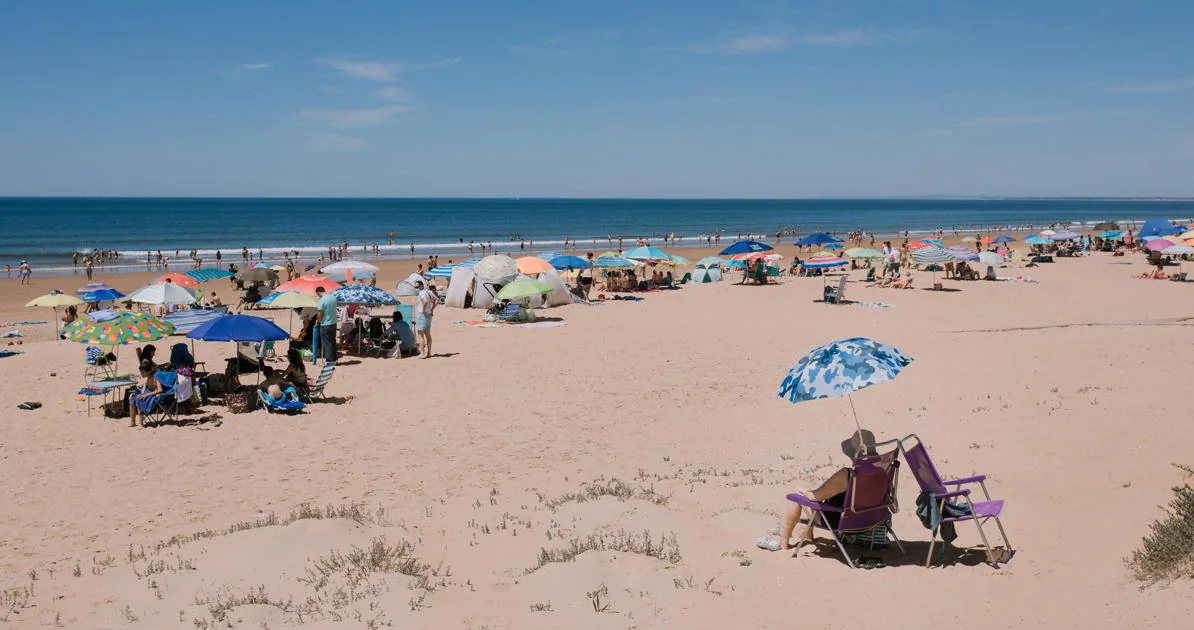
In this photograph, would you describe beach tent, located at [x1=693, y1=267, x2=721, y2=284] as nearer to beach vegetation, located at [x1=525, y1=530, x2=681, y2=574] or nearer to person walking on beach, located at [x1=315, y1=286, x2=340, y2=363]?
person walking on beach, located at [x1=315, y1=286, x2=340, y2=363]

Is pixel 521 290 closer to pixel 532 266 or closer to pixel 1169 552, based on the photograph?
pixel 532 266

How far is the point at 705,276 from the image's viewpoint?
2997 cm

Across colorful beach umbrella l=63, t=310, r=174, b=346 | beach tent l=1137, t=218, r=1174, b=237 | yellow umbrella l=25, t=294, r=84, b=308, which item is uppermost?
beach tent l=1137, t=218, r=1174, b=237

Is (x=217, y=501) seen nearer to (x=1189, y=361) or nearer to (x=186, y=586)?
(x=186, y=586)

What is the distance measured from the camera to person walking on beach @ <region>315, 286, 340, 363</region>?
15.1m

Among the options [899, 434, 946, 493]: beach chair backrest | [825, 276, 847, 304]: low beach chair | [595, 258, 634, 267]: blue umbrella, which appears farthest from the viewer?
[595, 258, 634, 267]: blue umbrella

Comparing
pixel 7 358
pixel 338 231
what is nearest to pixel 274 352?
pixel 7 358

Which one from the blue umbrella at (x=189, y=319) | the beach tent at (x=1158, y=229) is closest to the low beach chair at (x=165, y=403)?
the blue umbrella at (x=189, y=319)

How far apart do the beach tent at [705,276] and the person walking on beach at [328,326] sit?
Result: 16.7 meters

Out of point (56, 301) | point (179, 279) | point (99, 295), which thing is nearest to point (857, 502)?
point (56, 301)

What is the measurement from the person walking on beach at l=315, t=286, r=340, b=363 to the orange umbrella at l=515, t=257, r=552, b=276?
7.62 metres

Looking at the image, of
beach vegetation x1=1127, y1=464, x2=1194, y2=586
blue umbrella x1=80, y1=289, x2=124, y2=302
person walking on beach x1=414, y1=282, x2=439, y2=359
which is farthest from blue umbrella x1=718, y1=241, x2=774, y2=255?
beach vegetation x1=1127, y1=464, x2=1194, y2=586

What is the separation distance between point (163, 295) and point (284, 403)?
20.4ft

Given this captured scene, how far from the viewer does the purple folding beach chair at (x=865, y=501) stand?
579 centimetres
